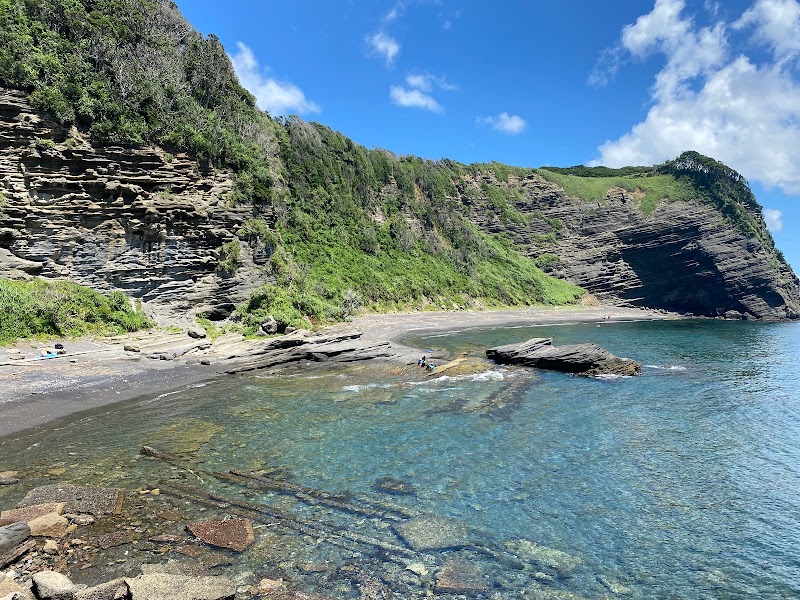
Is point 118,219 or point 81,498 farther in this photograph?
point 118,219

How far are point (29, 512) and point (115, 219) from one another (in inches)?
1063

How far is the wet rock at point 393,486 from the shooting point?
11.4m

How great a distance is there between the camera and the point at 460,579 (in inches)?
315

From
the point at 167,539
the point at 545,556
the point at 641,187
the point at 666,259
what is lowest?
the point at 545,556

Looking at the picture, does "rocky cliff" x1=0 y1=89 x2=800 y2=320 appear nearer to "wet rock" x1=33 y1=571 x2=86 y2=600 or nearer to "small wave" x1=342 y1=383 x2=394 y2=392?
"small wave" x1=342 y1=383 x2=394 y2=392

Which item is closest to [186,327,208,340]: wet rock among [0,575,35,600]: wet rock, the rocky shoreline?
the rocky shoreline

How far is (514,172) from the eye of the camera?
4545 inches

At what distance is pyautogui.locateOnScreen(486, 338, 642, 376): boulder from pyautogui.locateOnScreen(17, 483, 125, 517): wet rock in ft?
82.0

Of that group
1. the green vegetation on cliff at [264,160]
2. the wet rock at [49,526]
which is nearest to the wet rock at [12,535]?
the wet rock at [49,526]

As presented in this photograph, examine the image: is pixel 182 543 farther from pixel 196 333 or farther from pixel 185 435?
pixel 196 333

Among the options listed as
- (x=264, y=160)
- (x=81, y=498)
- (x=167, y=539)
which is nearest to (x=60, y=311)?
(x=81, y=498)

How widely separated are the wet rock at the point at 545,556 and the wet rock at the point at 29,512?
383 inches

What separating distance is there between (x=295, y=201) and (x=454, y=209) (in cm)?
4438

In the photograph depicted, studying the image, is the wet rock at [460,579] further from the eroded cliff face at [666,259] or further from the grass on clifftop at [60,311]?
the eroded cliff face at [666,259]
